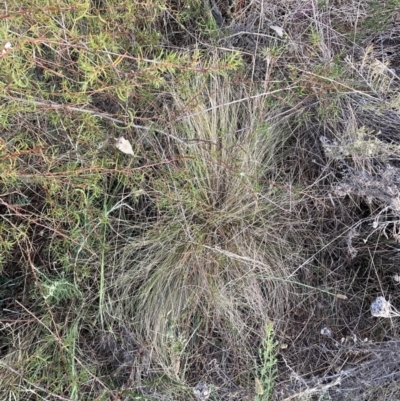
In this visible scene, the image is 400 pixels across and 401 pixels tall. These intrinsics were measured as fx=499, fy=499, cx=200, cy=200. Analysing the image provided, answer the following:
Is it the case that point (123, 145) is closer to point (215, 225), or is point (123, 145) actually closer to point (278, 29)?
point (215, 225)

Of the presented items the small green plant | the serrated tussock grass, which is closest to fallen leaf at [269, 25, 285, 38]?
the serrated tussock grass

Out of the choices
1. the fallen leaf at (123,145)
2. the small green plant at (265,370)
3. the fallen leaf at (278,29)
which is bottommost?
the small green plant at (265,370)

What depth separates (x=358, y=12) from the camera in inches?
66.0

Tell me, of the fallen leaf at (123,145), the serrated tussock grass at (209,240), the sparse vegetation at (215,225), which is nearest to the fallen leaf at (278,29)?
the sparse vegetation at (215,225)

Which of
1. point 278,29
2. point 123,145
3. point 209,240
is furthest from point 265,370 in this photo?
point 278,29

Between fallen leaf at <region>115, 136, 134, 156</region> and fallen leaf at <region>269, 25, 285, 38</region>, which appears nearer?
fallen leaf at <region>115, 136, 134, 156</region>

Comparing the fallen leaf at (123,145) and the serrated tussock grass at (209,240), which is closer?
the fallen leaf at (123,145)

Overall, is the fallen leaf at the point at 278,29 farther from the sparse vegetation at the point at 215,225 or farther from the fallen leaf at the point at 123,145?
the fallen leaf at the point at 123,145

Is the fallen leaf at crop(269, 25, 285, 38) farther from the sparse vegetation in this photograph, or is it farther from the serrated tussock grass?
the serrated tussock grass

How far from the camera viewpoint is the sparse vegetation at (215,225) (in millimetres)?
1500

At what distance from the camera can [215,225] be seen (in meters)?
1.60

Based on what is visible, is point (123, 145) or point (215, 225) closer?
point (123, 145)

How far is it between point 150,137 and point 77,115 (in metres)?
0.25

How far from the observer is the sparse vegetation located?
1500 mm
